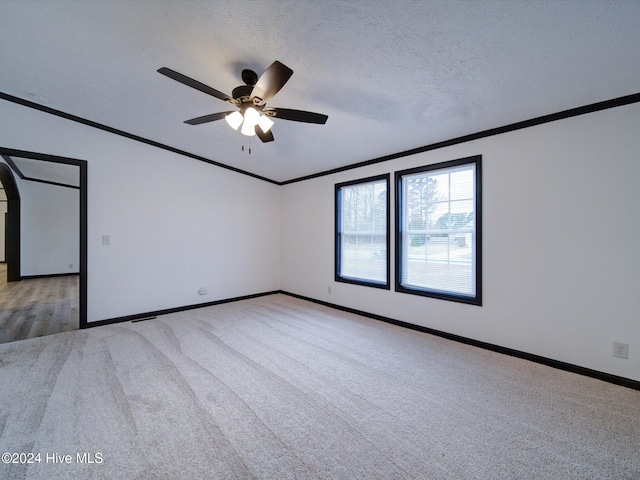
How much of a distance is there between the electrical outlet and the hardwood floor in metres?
6.15

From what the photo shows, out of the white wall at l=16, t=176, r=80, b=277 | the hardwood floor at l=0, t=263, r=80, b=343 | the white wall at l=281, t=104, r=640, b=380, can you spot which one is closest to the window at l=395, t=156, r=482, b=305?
the white wall at l=281, t=104, r=640, b=380

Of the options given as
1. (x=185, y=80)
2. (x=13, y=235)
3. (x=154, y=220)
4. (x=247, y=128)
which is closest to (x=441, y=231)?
(x=247, y=128)

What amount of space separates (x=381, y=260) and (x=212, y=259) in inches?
120

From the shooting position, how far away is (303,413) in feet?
6.51

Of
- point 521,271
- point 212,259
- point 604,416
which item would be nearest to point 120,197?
point 212,259

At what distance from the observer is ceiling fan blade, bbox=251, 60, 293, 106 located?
186 cm

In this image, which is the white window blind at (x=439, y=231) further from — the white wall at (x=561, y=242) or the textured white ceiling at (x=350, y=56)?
the textured white ceiling at (x=350, y=56)

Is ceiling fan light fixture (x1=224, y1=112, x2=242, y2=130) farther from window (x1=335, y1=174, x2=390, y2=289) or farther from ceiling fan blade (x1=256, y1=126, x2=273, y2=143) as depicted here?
window (x1=335, y1=174, x2=390, y2=289)

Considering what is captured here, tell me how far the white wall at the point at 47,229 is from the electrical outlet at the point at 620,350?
35.1ft

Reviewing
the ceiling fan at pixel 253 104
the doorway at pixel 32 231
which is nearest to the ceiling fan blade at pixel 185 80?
the ceiling fan at pixel 253 104

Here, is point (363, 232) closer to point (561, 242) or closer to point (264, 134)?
point (264, 134)

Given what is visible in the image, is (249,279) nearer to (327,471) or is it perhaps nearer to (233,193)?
(233,193)

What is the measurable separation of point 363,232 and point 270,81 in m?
2.93

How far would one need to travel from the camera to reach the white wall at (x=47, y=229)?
7.29 metres
